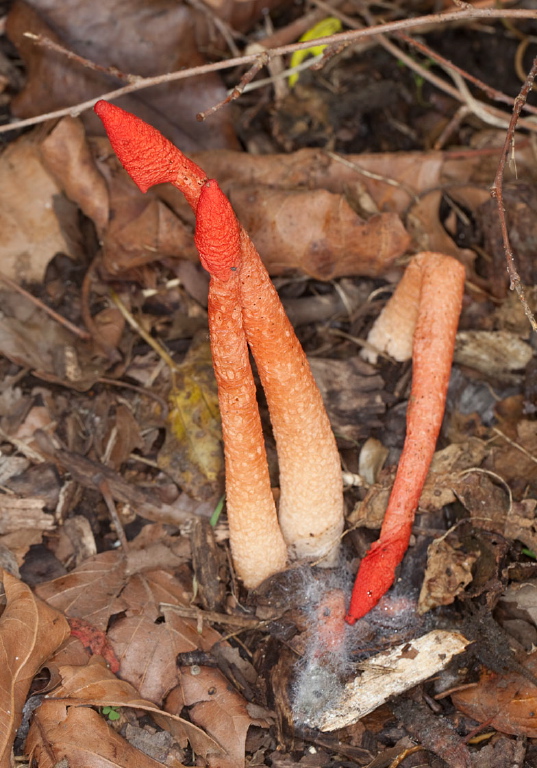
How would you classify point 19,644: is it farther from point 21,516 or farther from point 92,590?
point 21,516

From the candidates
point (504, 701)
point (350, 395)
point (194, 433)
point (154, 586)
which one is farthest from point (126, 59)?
point (504, 701)

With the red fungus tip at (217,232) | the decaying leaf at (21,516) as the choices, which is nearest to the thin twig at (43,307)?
the decaying leaf at (21,516)

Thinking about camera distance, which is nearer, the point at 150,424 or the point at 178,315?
the point at 150,424

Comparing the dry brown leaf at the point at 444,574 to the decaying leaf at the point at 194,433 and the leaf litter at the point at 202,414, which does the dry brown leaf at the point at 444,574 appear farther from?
the decaying leaf at the point at 194,433

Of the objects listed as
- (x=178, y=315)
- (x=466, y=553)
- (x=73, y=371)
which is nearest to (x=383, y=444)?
(x=466, y=553)

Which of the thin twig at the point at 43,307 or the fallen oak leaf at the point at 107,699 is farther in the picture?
the thin twig at the point at 43,307

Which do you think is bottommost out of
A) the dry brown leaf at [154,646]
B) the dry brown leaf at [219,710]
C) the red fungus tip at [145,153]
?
the dry brown leaf at [219,710]

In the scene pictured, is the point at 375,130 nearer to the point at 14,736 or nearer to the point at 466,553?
the point at 466,553
